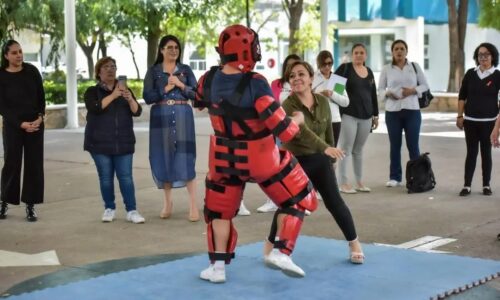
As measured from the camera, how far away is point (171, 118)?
845cm

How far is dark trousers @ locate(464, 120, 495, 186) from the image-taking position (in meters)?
9.80

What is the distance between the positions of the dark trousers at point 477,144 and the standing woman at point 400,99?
2.68 ft

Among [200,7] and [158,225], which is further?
[200,7]

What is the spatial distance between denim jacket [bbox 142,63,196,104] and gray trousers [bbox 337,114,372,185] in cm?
238

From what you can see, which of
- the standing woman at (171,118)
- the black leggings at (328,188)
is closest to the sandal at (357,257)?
the black leggings at (328,188)

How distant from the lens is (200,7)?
2558cm

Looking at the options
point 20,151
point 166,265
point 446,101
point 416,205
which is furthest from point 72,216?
point 446,101

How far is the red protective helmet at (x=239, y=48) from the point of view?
5.52m

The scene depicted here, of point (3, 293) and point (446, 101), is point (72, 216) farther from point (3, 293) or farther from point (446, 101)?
point (446, 101)

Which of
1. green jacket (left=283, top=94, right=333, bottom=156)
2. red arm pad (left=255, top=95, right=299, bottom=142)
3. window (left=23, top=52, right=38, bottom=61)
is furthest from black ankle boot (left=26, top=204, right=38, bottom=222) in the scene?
window (left=23, top=52, right=38, bottom=61)

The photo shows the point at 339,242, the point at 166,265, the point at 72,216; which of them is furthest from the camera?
the point at 72,216

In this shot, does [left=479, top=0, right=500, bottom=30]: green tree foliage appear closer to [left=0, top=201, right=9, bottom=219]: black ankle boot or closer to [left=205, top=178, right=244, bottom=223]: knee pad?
[left=0, top=201, right=9, bottom=219]: black ankle boot

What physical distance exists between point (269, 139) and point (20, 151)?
3983 mm

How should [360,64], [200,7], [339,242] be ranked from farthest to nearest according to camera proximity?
[200,7] < [360,64] < [339,242]
